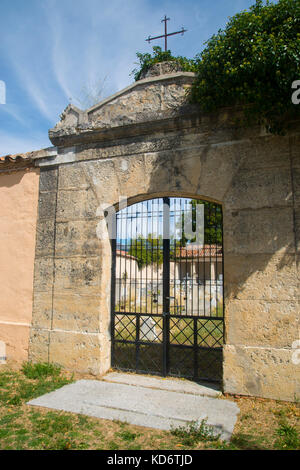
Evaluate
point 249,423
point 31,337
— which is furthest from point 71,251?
point 249,423

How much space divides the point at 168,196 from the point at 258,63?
2.04 m

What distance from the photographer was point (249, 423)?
3244 mm

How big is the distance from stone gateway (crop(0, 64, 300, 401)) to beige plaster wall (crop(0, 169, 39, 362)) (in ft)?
0.59

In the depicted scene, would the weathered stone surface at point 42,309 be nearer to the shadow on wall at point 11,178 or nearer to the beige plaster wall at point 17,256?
the beige plaster wall at point 17,256

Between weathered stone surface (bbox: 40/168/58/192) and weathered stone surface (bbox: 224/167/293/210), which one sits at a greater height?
weathered stone surface (bbox: 40/168/58/192)

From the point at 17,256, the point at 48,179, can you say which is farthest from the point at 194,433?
the point at 48,179

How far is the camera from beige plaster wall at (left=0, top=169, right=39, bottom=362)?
5.17 metres

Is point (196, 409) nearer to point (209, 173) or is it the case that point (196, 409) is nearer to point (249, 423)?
point (249, 423)

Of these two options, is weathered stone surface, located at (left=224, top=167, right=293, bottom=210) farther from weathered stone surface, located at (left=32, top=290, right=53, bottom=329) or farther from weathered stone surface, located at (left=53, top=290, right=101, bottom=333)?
weathered stone surface, located at (left=32, top=290, right=53, bottom=329)

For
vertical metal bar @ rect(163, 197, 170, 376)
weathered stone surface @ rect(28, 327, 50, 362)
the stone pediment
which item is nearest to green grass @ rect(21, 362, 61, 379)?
weathered stone surface @ rect(28, 327, 50, 362)

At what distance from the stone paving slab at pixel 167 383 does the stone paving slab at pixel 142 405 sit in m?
0.08

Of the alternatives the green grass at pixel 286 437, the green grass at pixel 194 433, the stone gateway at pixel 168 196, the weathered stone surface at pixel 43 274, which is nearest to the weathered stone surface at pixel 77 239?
the stone gateway at pixel 168 196

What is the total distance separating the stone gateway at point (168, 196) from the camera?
385 cm

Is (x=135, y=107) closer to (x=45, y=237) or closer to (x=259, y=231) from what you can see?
(x=45, y=237)
